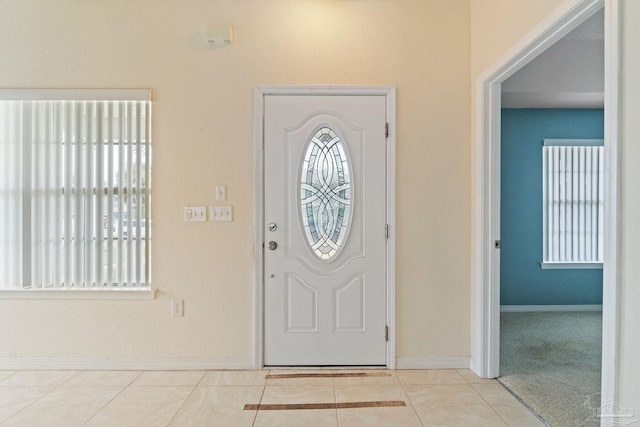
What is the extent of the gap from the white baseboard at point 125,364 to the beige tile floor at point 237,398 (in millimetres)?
46

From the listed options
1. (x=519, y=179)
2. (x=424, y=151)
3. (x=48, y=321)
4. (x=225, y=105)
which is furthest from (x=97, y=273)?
(x=519, y=179)

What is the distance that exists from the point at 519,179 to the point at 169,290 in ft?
13.3

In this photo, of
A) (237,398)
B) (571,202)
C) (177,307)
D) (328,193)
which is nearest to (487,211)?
(328,193)

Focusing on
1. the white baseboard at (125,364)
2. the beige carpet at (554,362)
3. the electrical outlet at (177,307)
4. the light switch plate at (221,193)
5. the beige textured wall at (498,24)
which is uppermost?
the beige textured wall at (498,24)

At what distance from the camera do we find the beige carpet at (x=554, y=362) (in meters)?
2.25

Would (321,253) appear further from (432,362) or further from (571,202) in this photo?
(571,202)

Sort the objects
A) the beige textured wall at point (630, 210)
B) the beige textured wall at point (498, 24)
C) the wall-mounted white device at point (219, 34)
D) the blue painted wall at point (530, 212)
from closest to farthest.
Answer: the beige textured wall at point (630, 210), the beige textured wall at point (498, 24), the wall-mounted white device at point (219, 34), the blue painted wall at point (530, 212)

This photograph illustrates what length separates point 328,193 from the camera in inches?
110

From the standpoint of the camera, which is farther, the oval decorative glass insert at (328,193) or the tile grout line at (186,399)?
the oval decorative glass insert at (328,193)

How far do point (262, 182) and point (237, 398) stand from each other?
1.51 m

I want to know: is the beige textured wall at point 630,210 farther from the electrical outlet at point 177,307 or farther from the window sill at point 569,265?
the window sill at point 569,265

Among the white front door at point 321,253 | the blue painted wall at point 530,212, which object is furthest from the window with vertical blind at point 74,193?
the blue painted wall at point 530,212

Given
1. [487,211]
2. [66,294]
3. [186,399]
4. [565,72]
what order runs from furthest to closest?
[565,72], [66,294], [487,211], [186,399]

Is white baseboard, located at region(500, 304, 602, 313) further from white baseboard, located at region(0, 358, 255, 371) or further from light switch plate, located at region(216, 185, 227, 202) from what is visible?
light switch plate, located at region(216, 185, 227, 202)
